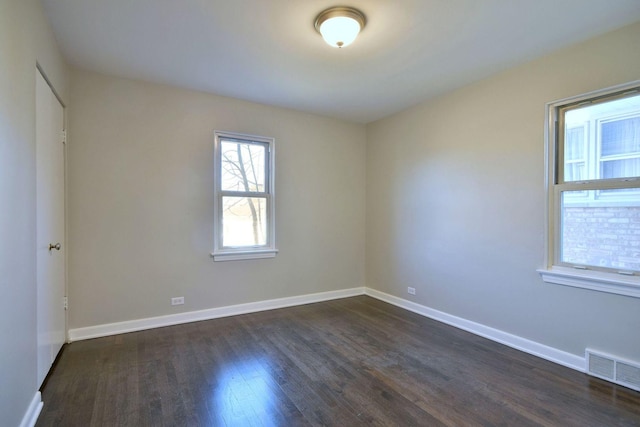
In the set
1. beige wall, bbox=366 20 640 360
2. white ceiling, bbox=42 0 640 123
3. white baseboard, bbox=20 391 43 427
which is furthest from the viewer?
beige wall, bbox=366 20 640 360

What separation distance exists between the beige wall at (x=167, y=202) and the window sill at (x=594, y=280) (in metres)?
2.74

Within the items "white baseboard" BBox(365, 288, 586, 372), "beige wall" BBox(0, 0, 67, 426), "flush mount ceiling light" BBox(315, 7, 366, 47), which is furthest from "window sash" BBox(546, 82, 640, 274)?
"beige wall" BBox(0, 0, 67, 426)

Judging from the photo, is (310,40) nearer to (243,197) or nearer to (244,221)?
(243,197)

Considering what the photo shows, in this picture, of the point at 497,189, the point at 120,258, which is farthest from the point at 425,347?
the point at 120,258

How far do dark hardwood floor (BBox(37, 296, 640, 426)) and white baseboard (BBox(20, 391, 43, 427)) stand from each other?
0.04 m

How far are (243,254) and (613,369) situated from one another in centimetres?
362

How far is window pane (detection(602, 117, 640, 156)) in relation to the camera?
2348 mm

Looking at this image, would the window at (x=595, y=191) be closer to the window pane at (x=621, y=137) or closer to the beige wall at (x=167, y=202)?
the window pane at (x=621, y=137)

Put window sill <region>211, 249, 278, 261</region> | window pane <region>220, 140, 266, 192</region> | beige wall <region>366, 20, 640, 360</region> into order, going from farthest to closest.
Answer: window pane <region>220, 140, 266, 192</region>
window sill <region>211, 249, 278, 261</region>
beige wall <region>366, 20, 640, 360</region>

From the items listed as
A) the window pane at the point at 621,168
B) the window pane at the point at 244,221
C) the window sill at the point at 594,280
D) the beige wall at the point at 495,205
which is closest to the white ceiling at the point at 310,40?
the beige wall at the point at 495,205

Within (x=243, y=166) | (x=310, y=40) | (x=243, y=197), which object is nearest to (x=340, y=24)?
(x=310, y=40)

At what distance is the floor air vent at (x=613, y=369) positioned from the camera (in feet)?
7.42

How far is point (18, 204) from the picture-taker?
1.75 m

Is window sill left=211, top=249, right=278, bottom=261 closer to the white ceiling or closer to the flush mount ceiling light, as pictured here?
the white ceiling
